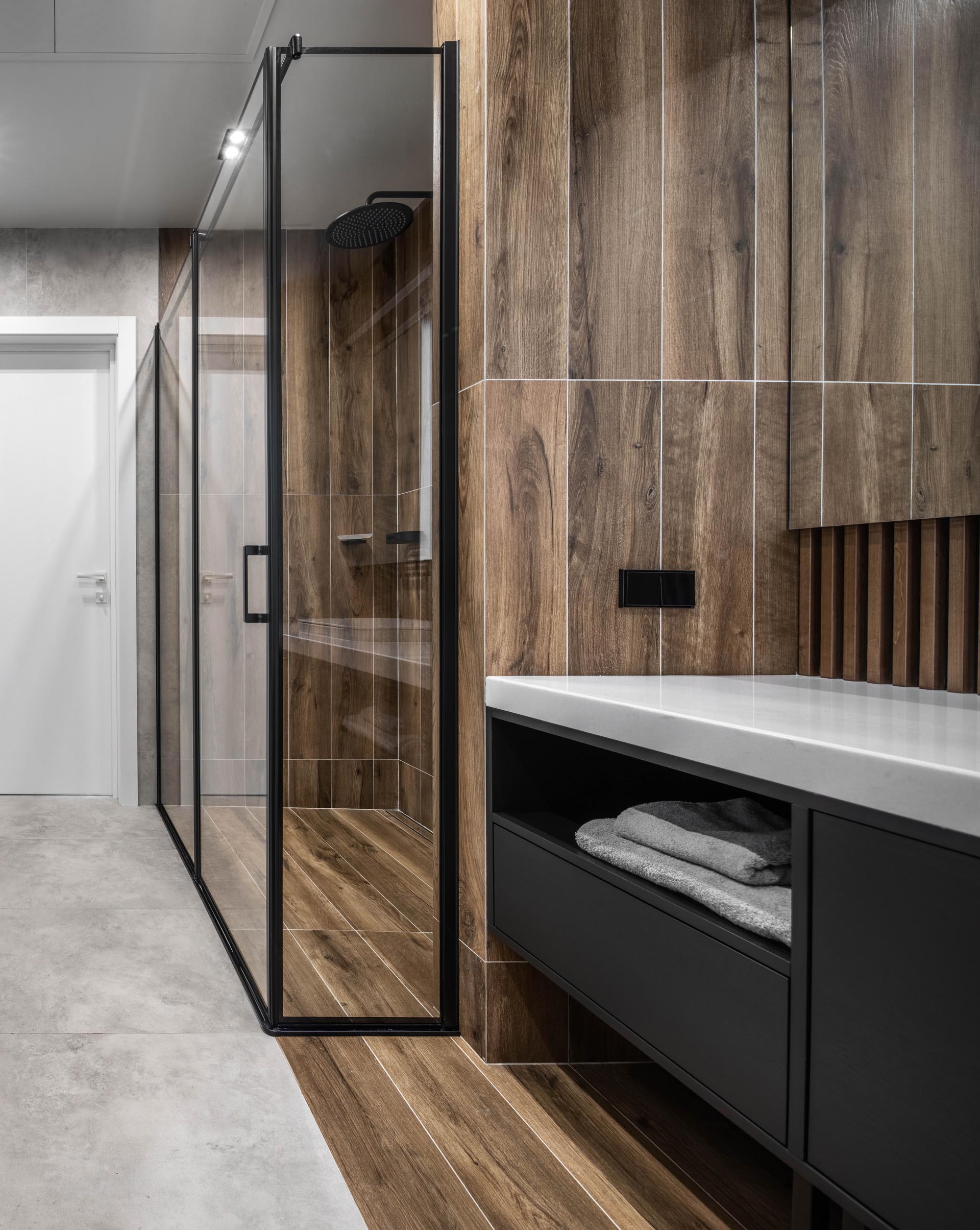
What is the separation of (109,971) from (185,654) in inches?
47.0

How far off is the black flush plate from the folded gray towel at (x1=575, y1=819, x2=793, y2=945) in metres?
0.52

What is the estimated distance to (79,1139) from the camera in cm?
160

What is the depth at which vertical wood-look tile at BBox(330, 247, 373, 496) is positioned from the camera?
200 centimetres

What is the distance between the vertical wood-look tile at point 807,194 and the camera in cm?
178

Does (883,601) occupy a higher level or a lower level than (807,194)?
lower

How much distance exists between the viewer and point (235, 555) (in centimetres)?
236

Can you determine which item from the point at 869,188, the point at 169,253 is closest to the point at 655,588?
the point at 869,188

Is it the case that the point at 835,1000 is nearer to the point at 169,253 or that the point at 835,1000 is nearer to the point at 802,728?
the point at 802,728

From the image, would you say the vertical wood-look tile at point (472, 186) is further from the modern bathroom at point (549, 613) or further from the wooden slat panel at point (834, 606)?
the wooden slat panel at point (834, 606)

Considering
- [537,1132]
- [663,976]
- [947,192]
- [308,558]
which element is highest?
[947,192]

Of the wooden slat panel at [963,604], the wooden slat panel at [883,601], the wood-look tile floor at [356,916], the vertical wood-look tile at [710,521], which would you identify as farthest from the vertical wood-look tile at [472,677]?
the wooden slat panel at [963,604]

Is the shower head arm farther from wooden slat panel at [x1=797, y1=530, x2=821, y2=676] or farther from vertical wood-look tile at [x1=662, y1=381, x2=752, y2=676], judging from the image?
wooden slat panel at [x1=797, y1=530, x2=821, y2=676]

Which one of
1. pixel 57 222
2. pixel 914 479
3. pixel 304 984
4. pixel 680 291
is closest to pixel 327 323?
pixel 680 291

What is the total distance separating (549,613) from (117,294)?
3.11 meters
